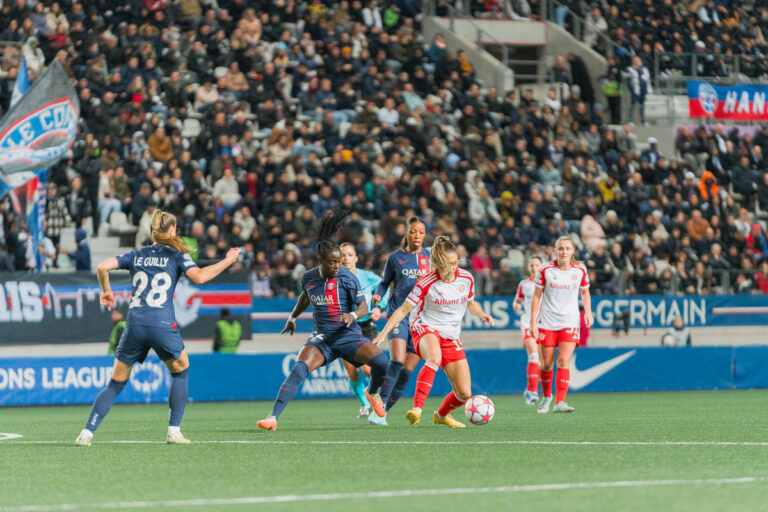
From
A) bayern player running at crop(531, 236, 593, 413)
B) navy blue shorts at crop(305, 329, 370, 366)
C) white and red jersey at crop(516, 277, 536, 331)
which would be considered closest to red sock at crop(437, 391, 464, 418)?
navy blue shorts at crop(305, 329, 370, 366)

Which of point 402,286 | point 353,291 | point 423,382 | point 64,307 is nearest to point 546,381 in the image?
point 402,286

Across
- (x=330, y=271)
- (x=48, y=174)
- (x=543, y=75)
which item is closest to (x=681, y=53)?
(x=543, y=75)

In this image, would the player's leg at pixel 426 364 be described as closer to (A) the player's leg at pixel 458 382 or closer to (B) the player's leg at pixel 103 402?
(A) the player's leg at pixel 458 382

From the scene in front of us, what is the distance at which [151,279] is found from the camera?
11688mm

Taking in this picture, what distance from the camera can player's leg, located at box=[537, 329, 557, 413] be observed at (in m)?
17.0

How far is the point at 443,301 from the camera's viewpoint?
45.0 feet

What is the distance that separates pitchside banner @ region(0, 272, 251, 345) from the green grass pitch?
6490 millimetres

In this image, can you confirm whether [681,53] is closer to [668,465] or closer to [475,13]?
[475,13]

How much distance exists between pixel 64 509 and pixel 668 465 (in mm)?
4208

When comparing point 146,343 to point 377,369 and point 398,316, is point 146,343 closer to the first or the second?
point 398,316

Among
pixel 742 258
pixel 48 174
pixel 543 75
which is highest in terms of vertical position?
pixel 543 75

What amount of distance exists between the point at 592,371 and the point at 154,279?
14482mm

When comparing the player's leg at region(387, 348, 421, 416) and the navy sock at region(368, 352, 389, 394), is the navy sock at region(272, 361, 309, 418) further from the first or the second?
the player's leg at region(387, 348, 421, 416)

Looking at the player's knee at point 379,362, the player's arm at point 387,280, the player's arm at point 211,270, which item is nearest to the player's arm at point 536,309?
the player's arm at point 387,280
